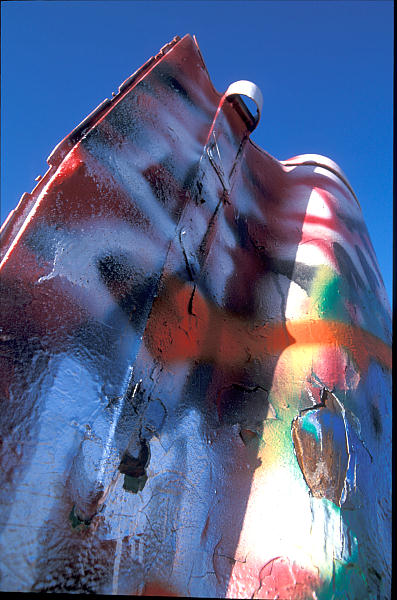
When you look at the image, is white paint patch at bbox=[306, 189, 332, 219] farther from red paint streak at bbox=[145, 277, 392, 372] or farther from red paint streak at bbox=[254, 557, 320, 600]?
red paint streak at bbox=[254, 557, 320, 600]

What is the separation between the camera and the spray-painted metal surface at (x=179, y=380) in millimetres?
571

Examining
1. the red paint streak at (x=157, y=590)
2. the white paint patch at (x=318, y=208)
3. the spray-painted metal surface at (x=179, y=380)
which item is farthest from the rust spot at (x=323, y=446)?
the white paint patch at (x=318, y=208)

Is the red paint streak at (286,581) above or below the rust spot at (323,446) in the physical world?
below

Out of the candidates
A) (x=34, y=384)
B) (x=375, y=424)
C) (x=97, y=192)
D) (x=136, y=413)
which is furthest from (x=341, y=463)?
(x=97, y=192)

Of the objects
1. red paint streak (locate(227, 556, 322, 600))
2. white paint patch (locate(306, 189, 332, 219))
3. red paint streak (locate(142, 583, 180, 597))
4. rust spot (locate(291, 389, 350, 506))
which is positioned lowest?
red paint streak (locate(142, 583, 180, 597))

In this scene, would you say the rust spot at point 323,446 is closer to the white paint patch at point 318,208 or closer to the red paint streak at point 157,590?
Answer: the red paint streak at point 157,590

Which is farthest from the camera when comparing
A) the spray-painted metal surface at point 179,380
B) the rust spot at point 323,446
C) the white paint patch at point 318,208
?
the white paint patch at point 318,208

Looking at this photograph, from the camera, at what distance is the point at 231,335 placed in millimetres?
956

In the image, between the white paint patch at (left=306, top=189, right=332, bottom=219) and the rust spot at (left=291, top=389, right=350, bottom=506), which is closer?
the rust spot at (left=291, top=389, right=350, bottom=506)


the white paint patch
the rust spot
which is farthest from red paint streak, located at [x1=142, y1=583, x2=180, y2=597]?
the white paint patch

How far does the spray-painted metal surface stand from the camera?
571mm

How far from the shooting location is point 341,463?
801 mm

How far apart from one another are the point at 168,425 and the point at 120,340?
203 mm

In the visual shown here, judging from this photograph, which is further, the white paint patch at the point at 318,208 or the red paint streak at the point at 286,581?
the white paint patch at the point at 318,208
